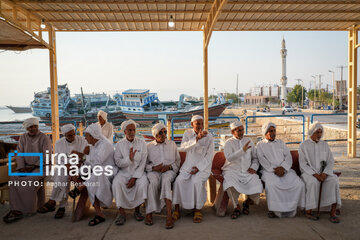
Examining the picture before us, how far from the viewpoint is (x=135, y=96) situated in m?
32.2

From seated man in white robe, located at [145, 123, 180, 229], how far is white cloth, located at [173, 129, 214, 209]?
13 centimetres

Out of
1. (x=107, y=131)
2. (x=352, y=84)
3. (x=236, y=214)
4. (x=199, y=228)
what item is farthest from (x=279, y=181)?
(x=352, y=84)

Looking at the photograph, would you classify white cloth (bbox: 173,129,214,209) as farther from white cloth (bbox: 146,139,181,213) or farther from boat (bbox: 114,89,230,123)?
boat (bbox: 114,89,230,123)

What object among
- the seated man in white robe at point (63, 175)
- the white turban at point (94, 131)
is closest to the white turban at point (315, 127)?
the white turban at point (94, 131)

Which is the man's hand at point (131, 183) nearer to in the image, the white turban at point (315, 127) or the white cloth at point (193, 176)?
the white cloth at point (193, 176)

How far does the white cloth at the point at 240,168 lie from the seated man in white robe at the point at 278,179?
0.11 meters

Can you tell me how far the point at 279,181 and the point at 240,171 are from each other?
52 cm

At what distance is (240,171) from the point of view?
12.3 ft

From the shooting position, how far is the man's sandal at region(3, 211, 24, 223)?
345 cm

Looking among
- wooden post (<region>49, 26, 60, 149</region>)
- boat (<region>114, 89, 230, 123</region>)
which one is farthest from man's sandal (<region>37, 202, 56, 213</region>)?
boat (<region>114, 89, 230, 123</region>)

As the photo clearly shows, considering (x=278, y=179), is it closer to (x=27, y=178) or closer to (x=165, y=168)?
(x=165, y=168)

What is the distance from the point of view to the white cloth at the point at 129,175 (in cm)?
350

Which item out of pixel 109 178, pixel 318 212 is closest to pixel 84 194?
pixel 109 178

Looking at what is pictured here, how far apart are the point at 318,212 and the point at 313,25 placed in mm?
4509
